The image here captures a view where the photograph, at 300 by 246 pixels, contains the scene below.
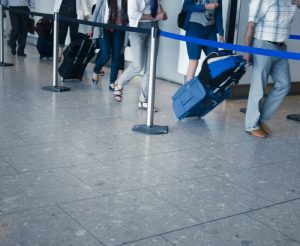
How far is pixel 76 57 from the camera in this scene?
8219 mm

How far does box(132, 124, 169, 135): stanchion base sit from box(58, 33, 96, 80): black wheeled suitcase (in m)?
3.01

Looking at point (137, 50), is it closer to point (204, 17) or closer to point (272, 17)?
point (204, 17)

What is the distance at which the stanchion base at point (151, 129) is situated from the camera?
536 cm

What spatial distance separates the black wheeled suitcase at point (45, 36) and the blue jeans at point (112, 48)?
2.86 metres

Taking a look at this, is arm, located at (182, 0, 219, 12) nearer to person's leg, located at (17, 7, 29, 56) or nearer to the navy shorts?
the navy shorts

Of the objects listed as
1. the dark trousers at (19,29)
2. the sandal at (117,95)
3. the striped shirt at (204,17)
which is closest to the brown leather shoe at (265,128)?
the striped shirt at (204,17)

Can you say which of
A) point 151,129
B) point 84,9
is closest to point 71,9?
point 84,9

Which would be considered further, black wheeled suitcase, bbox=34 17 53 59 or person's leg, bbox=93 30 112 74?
black wheeled suitcase, bbox=34 17 53 59

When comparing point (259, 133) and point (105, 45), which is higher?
point (105, 45)

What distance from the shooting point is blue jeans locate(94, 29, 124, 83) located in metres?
7.18

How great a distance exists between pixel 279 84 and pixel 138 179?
2.16 metres

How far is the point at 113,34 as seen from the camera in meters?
7.22

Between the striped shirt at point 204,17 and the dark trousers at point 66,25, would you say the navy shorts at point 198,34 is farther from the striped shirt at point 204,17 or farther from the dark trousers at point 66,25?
the dark trousers at point 66,25

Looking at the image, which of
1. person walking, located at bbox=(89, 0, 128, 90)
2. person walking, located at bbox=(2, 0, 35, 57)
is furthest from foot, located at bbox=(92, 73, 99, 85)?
person walking, located at bbox=(2, 0, 35, 57)
